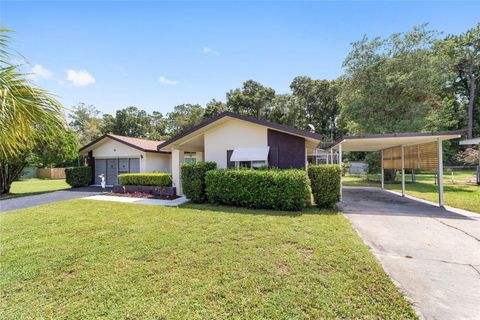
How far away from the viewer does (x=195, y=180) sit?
421 inches

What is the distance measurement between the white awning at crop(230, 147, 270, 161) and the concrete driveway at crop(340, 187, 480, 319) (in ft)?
15.1

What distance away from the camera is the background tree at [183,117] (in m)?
41.6

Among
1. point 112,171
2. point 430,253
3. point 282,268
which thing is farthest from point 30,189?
point 430,253

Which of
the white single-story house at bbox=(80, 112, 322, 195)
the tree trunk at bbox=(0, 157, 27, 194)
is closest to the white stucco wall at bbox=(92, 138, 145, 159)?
the tree trunk at bbox=(0, 157, 27, 194)

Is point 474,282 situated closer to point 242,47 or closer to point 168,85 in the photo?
point 242,47

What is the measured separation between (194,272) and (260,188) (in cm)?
526

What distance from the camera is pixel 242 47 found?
42.3 feet

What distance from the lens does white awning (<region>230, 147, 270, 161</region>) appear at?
1120 cm

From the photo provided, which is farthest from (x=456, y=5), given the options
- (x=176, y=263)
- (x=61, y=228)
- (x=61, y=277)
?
(x=61, y=228)

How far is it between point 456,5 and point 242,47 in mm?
11565

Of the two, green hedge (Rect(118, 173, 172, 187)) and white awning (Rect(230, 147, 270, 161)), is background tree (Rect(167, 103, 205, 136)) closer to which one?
green hedge (Rect(118, 173, 172, 187))

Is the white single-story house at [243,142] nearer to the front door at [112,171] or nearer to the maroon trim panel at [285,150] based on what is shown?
the maroon trim panel at [285,150]

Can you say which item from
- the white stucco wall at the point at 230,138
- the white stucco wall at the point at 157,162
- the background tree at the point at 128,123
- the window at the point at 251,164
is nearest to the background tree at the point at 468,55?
the white stucco wall at the point at 230,138

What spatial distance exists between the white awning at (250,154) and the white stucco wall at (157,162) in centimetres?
1044
